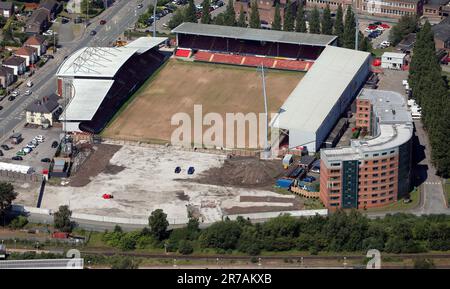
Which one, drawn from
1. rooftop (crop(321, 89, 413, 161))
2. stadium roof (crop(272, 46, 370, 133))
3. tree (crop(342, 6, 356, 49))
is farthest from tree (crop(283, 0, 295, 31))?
rooftop (crop(321, 89, 413, 161))

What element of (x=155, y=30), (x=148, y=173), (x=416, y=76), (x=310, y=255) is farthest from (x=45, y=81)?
(x=310, y=255)

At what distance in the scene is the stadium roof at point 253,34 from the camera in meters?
84.9

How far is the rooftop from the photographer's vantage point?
2408 inches

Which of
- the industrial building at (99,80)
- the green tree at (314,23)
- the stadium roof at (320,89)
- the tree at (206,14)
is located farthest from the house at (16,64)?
the green tree at (314,23)

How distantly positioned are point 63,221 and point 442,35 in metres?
43.5

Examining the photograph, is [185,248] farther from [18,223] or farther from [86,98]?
[86,98]

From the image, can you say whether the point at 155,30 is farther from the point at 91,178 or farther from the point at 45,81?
the point at 91,178

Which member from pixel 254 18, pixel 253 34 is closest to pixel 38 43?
pixel 253 34

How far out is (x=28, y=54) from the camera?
278ft

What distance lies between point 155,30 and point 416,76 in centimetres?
2451

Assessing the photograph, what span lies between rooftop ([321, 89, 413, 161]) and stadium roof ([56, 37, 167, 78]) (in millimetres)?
18208

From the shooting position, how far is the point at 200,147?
70250mm

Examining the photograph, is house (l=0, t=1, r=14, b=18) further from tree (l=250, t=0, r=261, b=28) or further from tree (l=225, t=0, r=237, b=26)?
tree (l=250, t=0, r=261, b=28)

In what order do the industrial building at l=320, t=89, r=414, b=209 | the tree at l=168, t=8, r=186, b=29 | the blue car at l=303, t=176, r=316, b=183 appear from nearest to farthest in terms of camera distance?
the industrial building at l=320, t=89, r=414, b=209 < the blue car at l=303, t=176, r=316, b=183 < the tree at l=168, t=8, r=186, b=29
